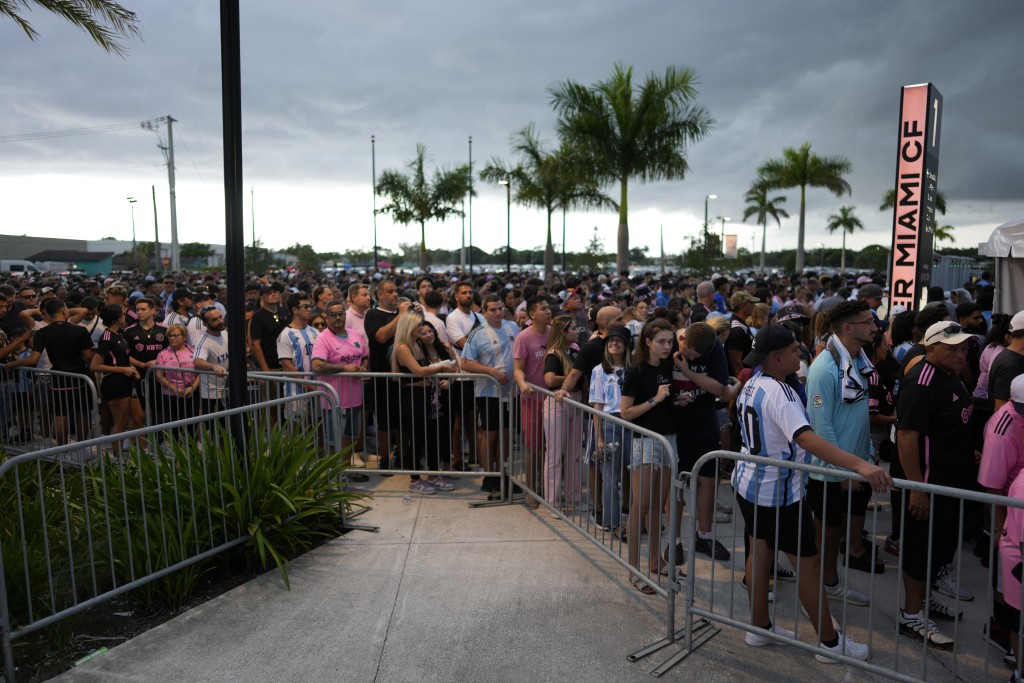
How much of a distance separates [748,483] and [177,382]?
5939mm

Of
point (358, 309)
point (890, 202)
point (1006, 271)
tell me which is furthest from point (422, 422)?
point (890, 202)

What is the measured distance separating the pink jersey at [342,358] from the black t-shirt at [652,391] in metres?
3.16

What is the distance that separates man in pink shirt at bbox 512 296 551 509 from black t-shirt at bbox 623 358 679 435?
48.2 inches

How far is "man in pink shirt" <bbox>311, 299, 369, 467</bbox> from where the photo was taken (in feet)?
22.9

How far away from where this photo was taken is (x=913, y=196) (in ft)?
34.6

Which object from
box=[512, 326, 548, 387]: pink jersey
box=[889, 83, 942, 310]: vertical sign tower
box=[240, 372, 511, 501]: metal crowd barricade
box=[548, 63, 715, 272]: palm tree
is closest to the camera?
box=[512, 326, 548, 387]: pink jersey

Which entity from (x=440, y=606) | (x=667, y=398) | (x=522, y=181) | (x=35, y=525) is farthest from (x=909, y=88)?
(x=522, y=181)

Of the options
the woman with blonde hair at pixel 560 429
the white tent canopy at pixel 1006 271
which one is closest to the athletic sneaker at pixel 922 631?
the woman with blonde hair at pixel 560 429

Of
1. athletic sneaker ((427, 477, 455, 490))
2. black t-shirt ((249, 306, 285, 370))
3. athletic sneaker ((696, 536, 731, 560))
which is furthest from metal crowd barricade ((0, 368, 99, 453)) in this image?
athletic sneaker ((696, 536, 731, 560))

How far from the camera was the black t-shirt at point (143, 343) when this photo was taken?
25.4ft

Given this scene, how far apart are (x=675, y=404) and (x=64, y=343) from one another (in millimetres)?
6770

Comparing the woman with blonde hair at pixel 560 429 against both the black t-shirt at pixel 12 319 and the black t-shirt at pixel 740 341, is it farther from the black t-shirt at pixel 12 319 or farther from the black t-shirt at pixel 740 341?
the black t-shirt at pixel 12 319

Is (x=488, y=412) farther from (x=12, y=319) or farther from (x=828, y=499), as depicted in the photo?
(x=12, y=319)

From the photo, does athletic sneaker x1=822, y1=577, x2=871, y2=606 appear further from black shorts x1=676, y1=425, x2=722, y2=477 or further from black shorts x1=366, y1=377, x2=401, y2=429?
black shorts x1=366, y1=377, x2=401, y2=429
